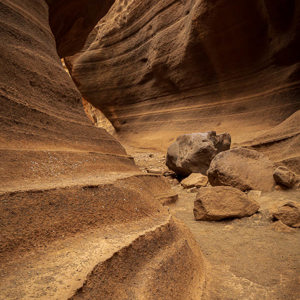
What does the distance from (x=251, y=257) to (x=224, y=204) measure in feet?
2.07

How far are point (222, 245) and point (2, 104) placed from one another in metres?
1.82

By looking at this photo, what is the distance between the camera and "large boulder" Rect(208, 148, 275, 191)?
2.64 meters

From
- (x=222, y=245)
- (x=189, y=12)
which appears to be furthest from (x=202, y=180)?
(x=189, y=12)

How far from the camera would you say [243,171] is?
8.89 feet

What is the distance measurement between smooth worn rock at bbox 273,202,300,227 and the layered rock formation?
80 centimetres

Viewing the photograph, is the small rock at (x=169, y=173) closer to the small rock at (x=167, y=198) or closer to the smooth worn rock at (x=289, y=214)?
the small rock at (x=167, y=198)

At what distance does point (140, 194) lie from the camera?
157cm

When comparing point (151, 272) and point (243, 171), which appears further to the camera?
point (243, 171)

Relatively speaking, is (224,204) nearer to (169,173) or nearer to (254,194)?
(254,194)

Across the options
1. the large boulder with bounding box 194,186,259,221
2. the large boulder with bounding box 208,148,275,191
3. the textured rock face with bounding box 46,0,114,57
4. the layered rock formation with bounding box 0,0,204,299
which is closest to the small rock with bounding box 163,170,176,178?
the large boulder with bounding box 208,148,275,191

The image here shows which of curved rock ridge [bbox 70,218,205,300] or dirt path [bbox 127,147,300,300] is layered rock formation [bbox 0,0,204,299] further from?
dirt path [bbox 127,147,300,300]

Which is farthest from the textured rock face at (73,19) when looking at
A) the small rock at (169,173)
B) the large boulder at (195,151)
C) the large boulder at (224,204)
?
the large boulder at (224,204)

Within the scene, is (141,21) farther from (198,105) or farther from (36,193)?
(36,193)

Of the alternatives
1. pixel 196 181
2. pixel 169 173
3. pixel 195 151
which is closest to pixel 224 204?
pixel 196 181
